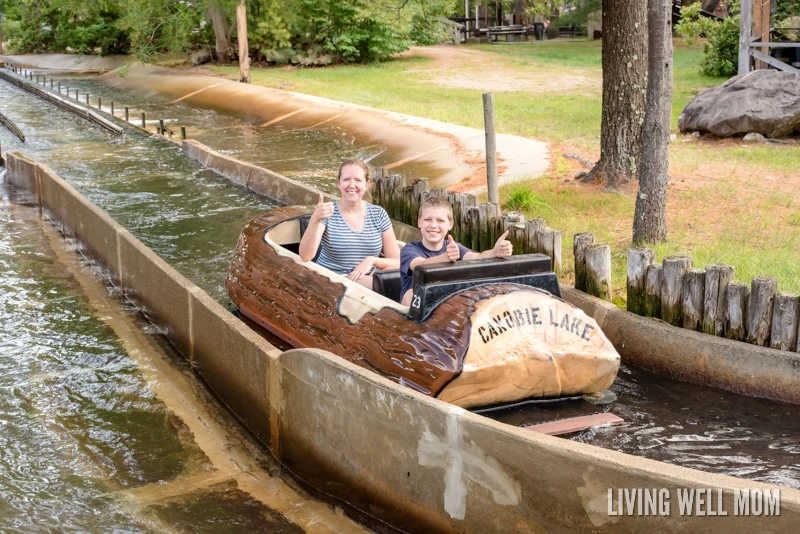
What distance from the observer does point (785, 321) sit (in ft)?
18.7

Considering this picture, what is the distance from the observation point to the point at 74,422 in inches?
237

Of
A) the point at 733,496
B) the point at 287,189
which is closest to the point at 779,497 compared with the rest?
the point at 733,496

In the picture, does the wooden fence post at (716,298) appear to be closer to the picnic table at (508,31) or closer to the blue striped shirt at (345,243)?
the blue striped shirt at (345,243)

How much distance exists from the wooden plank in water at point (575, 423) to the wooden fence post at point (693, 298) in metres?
0.99

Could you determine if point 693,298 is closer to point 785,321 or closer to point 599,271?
point 785,321

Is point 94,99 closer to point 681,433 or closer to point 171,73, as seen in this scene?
point 171,73

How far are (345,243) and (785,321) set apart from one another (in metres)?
2.90

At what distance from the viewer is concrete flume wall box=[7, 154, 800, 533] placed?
3.48 m

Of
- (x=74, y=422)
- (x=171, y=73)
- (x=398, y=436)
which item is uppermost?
(x=171, y=73)

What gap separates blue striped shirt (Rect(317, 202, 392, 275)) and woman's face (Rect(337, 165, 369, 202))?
264 mm

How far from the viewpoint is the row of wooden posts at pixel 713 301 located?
5.73 meters

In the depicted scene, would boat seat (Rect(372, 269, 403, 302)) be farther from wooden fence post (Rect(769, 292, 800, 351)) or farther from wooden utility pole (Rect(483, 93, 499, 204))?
wooden utility pole (Rect(483, 93, 499, 204))

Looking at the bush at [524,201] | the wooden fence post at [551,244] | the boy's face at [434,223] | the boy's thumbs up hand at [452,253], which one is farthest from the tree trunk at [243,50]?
the boy's thumbs up hand at [452,253]

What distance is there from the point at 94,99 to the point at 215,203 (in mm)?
15736
